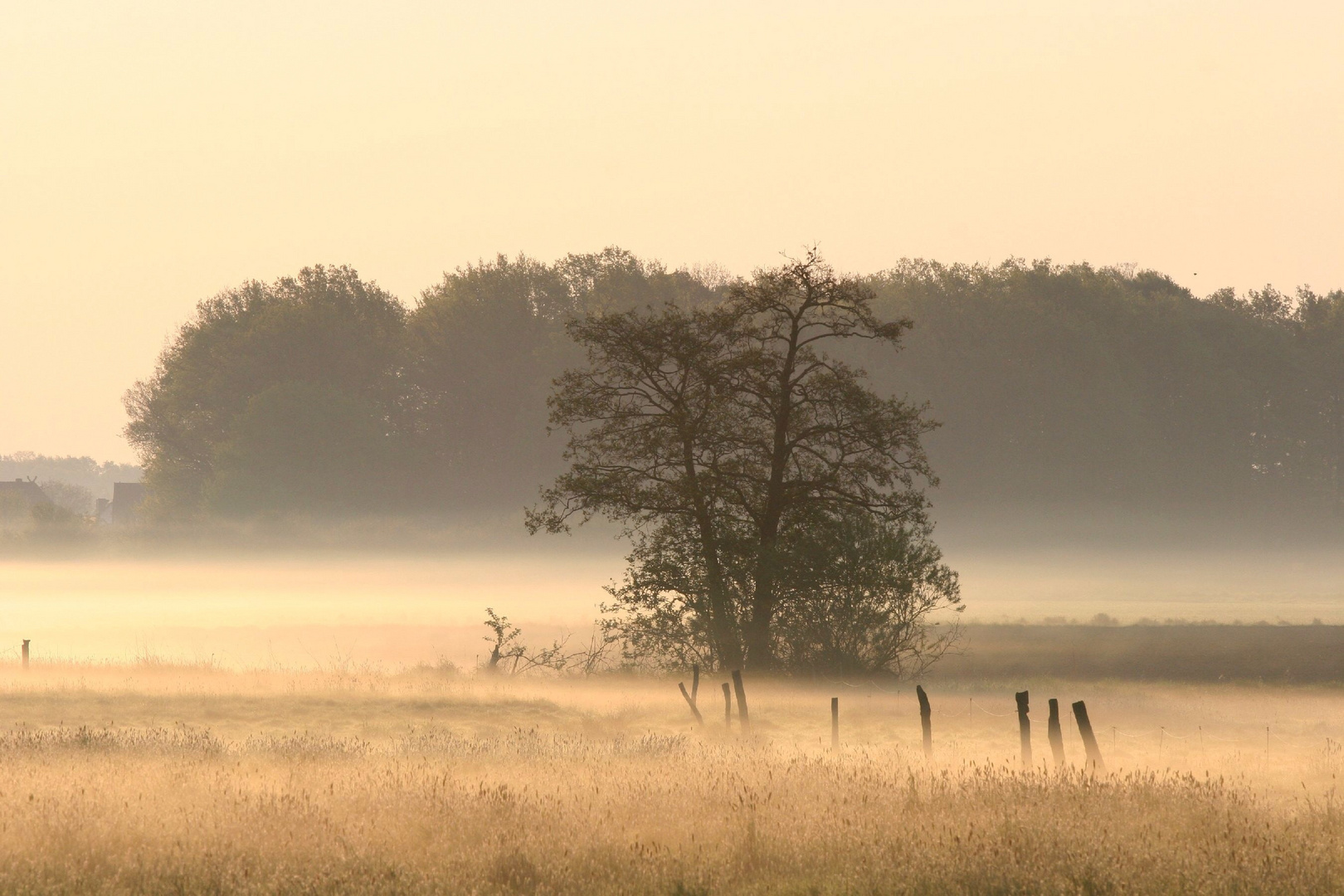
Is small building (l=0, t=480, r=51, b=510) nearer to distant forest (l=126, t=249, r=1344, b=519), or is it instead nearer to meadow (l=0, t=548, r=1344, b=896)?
distant forest (l=126, t=249, r=1344, b=519)

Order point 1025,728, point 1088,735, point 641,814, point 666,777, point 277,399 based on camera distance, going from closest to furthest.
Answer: point 641,814
point 666,777
point 1088,735
point 1025,728
point 277,399

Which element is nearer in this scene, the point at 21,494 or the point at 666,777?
the point at 666,777

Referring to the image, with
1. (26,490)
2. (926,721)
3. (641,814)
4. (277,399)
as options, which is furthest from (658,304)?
(26,490)

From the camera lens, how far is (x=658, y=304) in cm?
9631

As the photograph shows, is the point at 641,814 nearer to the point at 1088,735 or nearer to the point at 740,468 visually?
the point at 1088,735

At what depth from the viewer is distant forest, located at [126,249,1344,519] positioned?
9406cm

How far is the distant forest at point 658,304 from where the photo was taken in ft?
309

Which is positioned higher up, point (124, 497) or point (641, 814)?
point (124, 497)

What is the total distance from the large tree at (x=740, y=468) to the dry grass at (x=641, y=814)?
8465 mm

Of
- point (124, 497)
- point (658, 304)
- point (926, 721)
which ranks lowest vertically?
point (926, 721)

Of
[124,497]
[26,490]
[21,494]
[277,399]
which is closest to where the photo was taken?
[277,399]

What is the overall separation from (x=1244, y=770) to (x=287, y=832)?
47.5ft

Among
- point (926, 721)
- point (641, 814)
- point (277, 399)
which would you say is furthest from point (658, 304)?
point (641, 814)

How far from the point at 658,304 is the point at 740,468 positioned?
62529 mm
